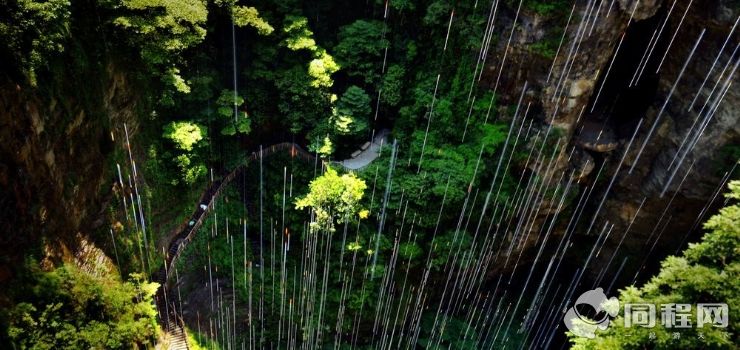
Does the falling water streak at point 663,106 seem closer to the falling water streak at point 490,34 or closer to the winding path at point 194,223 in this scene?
the falling water streak at point 490,34

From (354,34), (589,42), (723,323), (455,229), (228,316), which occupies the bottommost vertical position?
A: (228,316)

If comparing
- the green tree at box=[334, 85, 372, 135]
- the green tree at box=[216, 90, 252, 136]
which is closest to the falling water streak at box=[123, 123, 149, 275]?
the green tree at box=[216, 90, 252, 136]

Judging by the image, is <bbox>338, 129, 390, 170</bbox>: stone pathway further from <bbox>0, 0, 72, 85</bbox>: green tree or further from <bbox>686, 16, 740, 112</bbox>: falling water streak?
<bbox>686, 16, 740, 112</bbox>: falling water streak

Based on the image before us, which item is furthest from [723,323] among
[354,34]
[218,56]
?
[218,56]

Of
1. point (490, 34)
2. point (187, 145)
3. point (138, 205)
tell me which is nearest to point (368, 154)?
point (490, 34)

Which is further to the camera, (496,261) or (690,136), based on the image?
(496,261)

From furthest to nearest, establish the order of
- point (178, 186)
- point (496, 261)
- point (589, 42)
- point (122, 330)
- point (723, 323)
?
point (496, 261) → point (178, 186) → point (589, 42) → point (122, 330) → point (723, 323)

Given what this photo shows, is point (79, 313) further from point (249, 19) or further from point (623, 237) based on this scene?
point (623, 237)

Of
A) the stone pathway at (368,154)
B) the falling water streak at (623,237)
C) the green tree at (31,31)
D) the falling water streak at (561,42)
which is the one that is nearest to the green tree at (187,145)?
the green tree at (31,31)

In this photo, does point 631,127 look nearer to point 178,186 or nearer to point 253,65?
point 253,65

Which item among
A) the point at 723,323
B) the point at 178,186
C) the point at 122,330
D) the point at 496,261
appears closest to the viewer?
the point at 723,323
